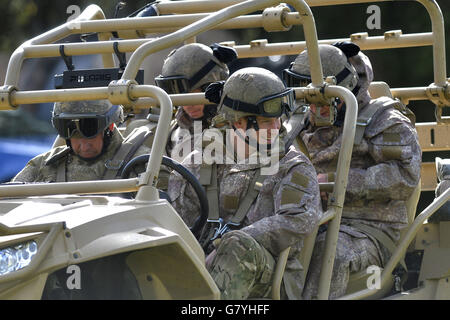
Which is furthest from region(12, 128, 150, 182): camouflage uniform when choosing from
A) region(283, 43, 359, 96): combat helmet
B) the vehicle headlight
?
the vehicle headlight

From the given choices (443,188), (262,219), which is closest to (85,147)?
(262,219)

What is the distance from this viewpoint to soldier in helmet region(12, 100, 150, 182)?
5840 mm

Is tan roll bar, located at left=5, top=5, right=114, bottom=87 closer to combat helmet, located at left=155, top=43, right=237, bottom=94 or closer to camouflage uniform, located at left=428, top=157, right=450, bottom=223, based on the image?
combat helmet, located at left=155, top=43, right=237, bottom=94

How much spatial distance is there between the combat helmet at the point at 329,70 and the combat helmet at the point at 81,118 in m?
1.02

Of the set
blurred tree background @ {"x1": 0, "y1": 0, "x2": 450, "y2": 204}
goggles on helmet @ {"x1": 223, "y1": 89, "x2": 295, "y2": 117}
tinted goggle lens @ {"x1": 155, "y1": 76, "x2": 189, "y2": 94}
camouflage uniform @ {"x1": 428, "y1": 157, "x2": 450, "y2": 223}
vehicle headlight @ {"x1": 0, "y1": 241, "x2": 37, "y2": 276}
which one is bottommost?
blurred tree background @ {"x1": 0, "y1": 0, "x2": 450, "y2": 204}

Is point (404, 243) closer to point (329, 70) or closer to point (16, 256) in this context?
point (329, 70)

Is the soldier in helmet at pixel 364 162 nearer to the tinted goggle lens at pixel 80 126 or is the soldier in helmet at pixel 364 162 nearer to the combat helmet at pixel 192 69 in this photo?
the combat helmet at pixel 192 69

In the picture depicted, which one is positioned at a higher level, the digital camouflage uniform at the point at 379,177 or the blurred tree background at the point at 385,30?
the digital camouflage uniform at the point at 379,177

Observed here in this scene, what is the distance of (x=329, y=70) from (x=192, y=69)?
73cm

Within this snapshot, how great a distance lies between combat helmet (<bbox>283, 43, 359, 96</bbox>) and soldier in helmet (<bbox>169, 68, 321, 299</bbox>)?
1030mm

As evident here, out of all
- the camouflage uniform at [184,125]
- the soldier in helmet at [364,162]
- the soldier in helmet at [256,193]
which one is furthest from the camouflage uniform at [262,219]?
the camouflage uniform at [184,125]

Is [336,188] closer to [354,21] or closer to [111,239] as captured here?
[111,239]

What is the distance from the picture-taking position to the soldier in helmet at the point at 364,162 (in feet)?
19.2

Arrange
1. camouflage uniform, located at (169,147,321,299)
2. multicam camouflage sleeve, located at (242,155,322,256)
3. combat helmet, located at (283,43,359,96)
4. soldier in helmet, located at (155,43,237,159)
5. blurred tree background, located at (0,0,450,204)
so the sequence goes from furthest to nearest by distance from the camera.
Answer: blurred tree background, located at (0,0,450,204), soldier in helmet, located at (155,43,237,159), combat helmet, located at (283,43,359,96), multicam camouflage sleeve, located at (242,155,322,256), camouflage uniform, located at (169,147,321,299)
